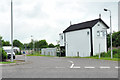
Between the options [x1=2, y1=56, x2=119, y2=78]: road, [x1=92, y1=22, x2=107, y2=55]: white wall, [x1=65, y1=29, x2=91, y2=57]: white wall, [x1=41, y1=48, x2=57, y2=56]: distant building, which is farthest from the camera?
[x1=41, y1=48, x2=57, y2=56]: distant building

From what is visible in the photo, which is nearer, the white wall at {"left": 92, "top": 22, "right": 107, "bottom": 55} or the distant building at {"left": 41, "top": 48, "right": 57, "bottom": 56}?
the white wall at {"left": 92, "top": 22, "right": 107, "bottom": 55}

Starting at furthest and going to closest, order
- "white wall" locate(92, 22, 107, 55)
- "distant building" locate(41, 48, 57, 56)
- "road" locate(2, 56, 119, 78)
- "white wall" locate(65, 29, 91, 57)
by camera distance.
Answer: "distant building" locate(41, 48, 57, 56) < "white wall" locate(65, 29, 91, 57) < "white wall" locate(92, 22, 107, 55) < "road" locate(2, 56, 119, 78)

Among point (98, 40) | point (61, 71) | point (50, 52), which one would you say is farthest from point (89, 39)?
point (61, 71)

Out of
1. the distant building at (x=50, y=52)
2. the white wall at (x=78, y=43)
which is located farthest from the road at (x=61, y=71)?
the distant building at (x=50, y=52)

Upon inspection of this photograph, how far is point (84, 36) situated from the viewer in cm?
4122

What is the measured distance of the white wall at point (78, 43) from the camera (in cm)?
4003

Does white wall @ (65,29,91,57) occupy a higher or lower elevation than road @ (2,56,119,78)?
higher

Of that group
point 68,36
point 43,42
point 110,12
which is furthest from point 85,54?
point 43,42

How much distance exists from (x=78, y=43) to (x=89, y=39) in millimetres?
3908

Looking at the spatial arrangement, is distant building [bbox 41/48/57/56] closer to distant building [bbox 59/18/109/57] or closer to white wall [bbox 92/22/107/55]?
distant building [bbox 59/18/109/57]

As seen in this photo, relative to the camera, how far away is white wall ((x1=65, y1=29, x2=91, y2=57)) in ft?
131

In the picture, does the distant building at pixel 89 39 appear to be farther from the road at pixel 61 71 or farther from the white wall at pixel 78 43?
the road at pixel 61 71

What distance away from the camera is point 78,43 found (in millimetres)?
42688

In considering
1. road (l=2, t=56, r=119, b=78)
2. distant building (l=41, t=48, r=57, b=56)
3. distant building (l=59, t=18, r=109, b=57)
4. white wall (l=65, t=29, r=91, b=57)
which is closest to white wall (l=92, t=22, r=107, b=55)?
distant building (l=59, t=18, r=109, b=57)
